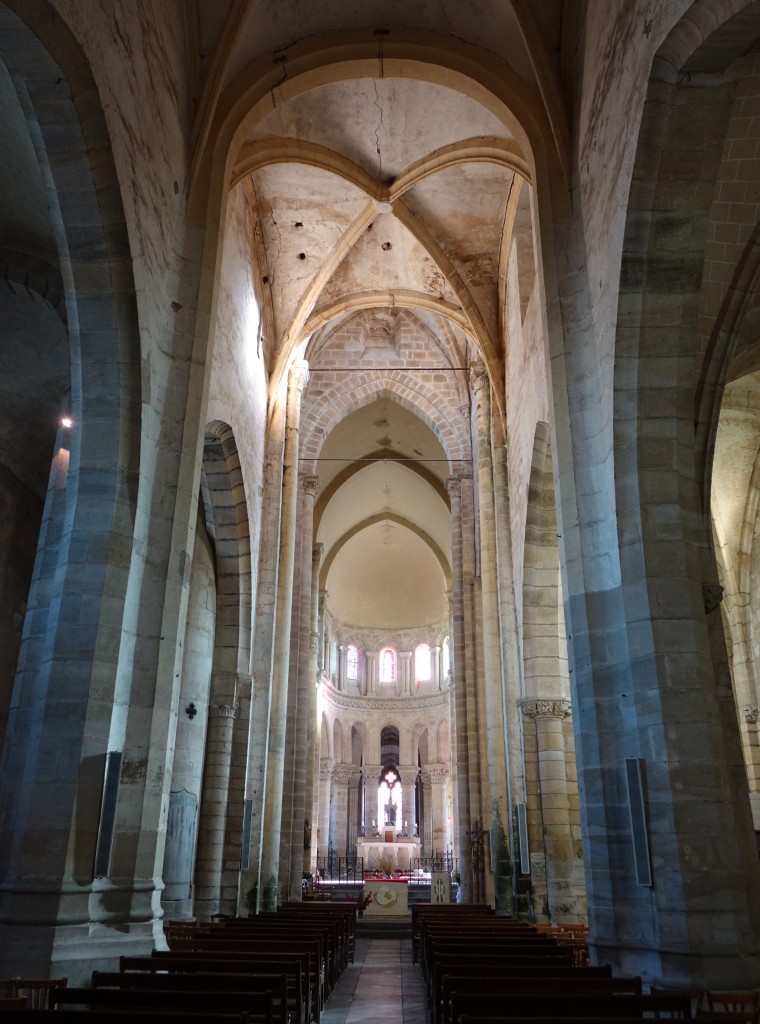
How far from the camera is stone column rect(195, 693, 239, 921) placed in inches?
521

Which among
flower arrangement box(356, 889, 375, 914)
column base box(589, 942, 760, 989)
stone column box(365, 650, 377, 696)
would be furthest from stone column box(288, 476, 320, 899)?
stone column box(365, 650, 377, 696)

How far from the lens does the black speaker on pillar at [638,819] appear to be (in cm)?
662

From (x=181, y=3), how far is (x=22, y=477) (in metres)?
7.43

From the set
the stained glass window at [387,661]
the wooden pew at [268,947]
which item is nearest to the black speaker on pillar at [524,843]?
the wooden pew at [268,947]

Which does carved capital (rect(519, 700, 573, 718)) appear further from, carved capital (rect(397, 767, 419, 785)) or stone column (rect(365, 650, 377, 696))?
stone column (rect(365, 650, 377, 696))

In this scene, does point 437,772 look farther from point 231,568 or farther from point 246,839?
point 231,568

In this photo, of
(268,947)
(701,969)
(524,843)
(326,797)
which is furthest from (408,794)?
(701,969)

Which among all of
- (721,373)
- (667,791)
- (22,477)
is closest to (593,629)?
(667,791)

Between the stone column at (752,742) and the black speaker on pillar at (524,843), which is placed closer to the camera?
the black speaker on pillar at (524,843)

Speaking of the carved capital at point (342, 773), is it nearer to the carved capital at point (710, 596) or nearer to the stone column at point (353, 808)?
the stone column at point (353, 808)

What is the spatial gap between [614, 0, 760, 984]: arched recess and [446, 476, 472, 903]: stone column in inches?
477

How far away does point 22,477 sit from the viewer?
44.7ft

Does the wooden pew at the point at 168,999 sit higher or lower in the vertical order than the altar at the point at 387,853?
lower

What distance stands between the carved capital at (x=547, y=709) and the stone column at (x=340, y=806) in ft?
80.1
